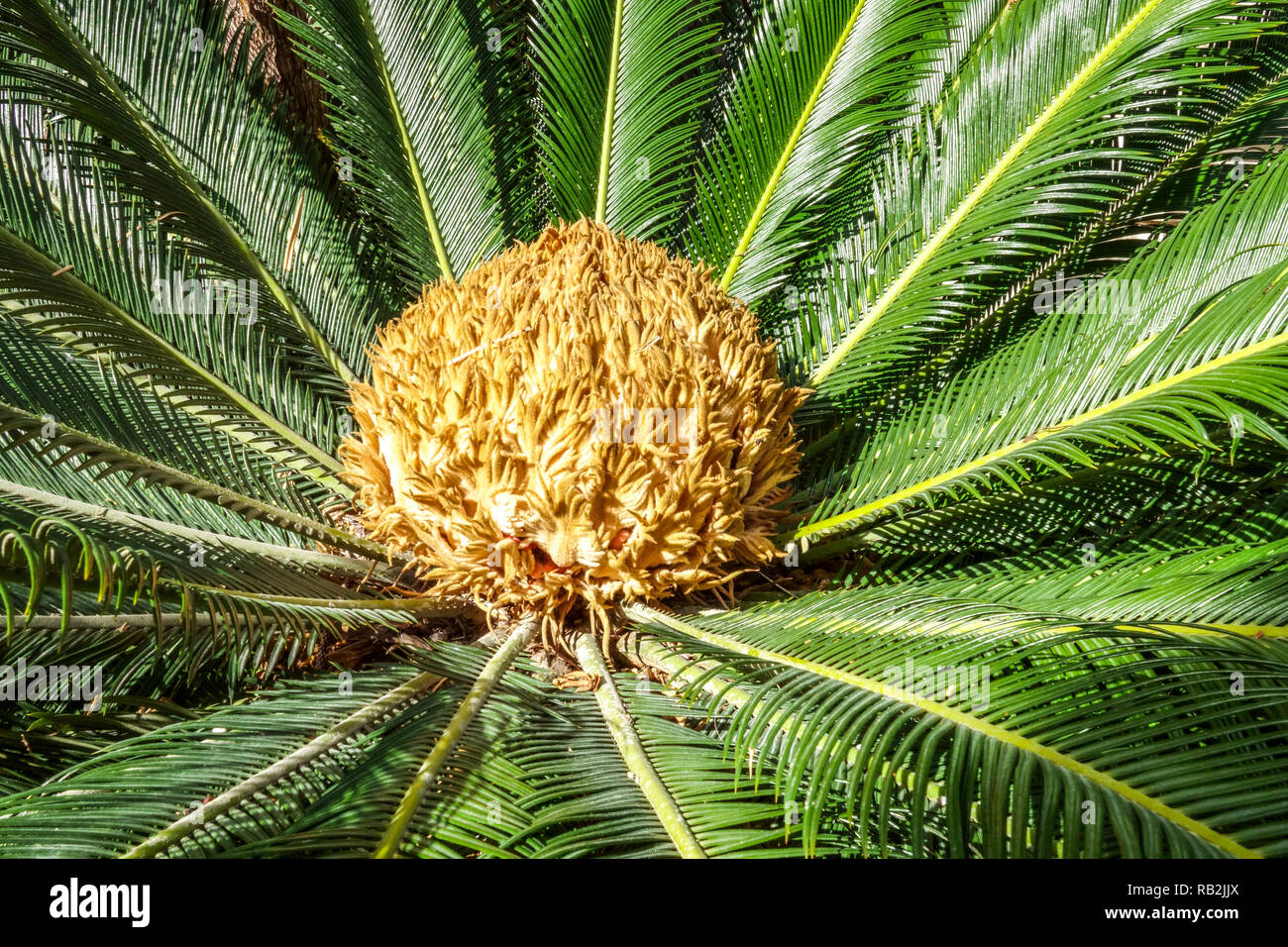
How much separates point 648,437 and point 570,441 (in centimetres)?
18

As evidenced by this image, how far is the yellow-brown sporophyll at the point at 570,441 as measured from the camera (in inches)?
81.4

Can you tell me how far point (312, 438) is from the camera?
2.80 metres

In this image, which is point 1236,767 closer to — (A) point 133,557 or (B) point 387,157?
(A) point 133,557

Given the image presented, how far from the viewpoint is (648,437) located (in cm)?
209

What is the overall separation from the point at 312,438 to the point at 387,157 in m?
1.01

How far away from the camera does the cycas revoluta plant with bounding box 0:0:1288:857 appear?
141 cm

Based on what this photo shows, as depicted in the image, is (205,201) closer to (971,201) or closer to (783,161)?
(783,161)

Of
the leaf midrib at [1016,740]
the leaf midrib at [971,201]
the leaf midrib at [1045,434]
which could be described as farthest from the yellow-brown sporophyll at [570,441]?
the leaf midrib at [971,201]

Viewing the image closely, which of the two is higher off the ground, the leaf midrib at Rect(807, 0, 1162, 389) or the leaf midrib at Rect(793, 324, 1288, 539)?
the leaf midrib at Rect(807, 0, 1162, 389)

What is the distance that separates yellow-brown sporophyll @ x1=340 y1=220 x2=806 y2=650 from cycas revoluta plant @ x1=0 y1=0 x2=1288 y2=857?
0.01 meters

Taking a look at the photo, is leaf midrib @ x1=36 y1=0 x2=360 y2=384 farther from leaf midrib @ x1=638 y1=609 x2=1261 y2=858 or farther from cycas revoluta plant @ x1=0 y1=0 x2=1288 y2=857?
leaf midrib @ x1=638 y1=609 x2=1261 y2=858

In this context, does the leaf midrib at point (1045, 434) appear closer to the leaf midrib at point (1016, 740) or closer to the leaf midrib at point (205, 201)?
the leaf midrib at point (1016, 740)

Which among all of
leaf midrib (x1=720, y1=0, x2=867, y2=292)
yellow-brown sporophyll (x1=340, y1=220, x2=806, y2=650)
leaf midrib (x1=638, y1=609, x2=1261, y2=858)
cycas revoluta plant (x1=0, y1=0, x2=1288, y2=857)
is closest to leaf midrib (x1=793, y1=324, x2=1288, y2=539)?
cycas revoluta plant (x1=0, y1=0, x2=1288, y2=857)

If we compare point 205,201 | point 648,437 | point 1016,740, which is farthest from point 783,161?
point 1016,740
